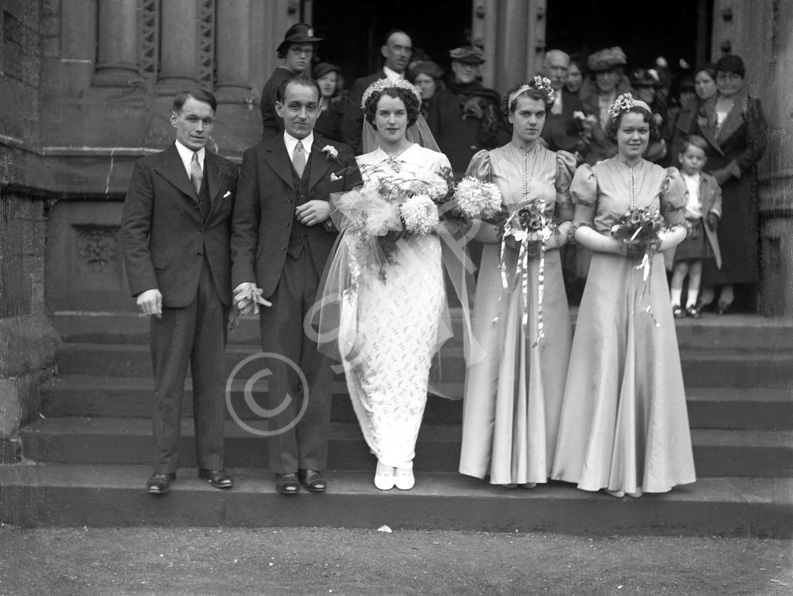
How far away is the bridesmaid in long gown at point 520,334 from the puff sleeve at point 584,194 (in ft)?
0.26

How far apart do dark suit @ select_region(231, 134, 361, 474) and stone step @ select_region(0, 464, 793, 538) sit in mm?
270

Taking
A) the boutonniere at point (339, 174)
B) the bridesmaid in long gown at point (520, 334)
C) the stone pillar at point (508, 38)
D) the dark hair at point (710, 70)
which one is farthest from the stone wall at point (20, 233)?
the dark hair at point (710, 70)

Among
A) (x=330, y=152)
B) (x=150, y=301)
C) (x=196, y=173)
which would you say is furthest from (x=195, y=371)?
(x=330, y=152)

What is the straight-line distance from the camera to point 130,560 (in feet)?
16.0

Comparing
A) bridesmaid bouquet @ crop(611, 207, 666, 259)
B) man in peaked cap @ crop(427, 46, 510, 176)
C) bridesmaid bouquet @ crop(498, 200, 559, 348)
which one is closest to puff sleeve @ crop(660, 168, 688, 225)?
bridesmaid bouquet @ crop(611, 207, 666, 259)

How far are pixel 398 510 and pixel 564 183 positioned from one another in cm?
200

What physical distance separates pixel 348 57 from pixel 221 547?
19.9 ft

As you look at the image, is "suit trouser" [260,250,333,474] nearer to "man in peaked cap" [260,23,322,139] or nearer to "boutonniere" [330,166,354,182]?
"boutonniere" [330,166,354,182]

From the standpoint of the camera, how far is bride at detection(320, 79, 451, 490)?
541 cm

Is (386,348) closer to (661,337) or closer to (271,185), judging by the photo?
(271,185)

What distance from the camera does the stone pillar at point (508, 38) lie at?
8.36 meters

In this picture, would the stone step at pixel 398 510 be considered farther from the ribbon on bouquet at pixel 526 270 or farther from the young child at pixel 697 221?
the young child at pixel 697 221

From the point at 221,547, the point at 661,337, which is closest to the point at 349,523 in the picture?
the point at 221,547

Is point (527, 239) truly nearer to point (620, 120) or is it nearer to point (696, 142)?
point (620, 120)
